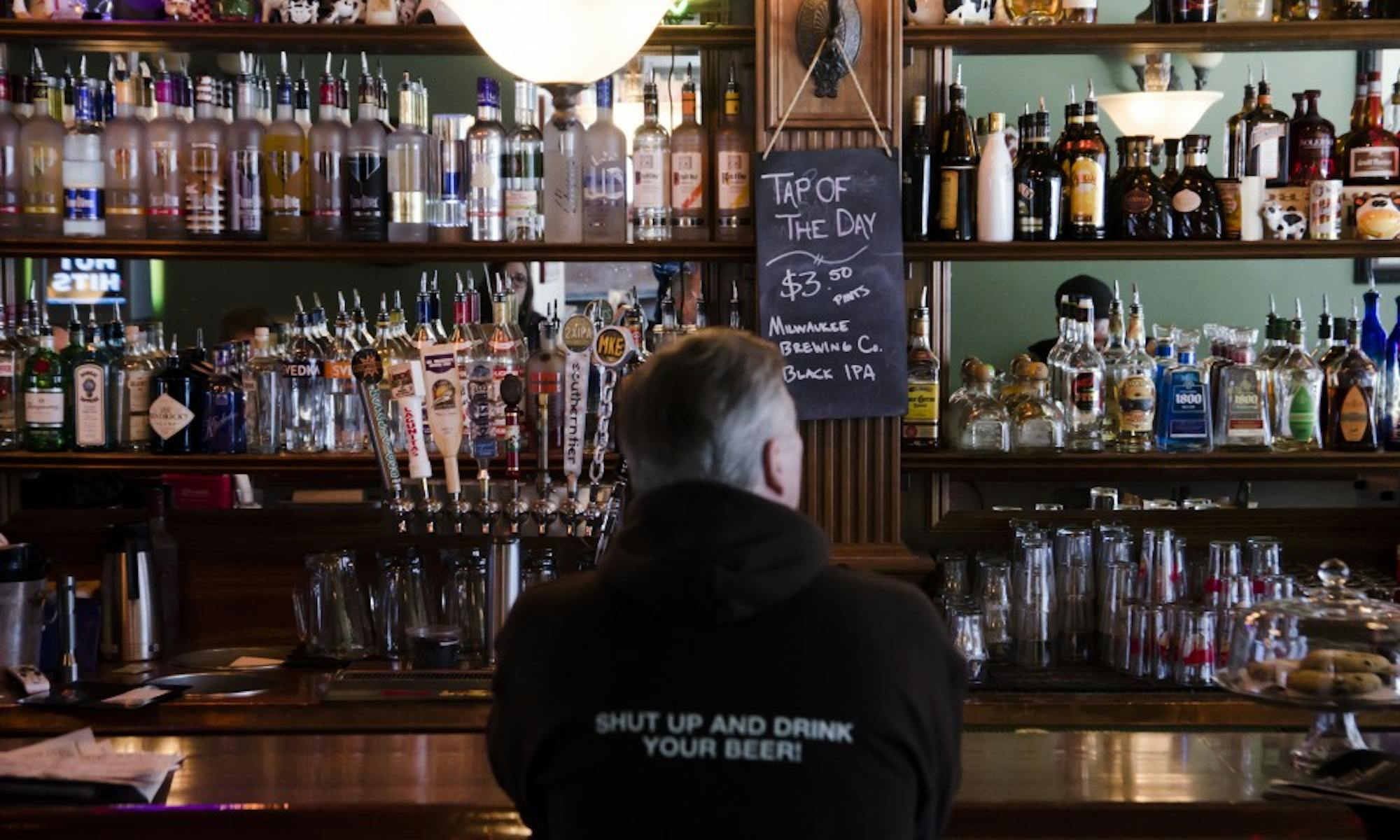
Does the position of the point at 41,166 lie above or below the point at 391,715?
above

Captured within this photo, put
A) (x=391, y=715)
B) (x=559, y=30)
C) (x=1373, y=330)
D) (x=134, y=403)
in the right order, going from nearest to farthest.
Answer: (x=559, y=30) < (x=391, y=715) < (x=134, y=403) < (x=1373, y=330)

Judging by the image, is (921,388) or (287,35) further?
(921,388)

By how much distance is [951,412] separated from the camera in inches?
144

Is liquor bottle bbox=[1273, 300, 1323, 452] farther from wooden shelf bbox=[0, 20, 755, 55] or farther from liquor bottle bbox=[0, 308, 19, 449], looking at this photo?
liquor bottle bbox=[0, 308, 19, 449]

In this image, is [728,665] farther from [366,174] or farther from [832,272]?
[366,174]

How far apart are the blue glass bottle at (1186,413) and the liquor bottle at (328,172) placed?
1.79 metres

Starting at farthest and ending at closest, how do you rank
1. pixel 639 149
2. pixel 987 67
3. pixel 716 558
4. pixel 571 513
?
pixel 987 67
pixel 639 149
pixel 571 513
pixel 716 558

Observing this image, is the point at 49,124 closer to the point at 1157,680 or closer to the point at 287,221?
the point at 287,221

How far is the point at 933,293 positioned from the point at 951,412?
0.86 feet

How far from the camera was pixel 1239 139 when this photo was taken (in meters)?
3.59

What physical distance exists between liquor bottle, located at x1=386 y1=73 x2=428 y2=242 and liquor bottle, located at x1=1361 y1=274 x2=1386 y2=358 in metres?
2.07

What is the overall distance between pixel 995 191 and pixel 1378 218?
0.80 meters

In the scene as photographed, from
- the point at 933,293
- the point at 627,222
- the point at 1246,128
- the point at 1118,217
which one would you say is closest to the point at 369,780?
the point at 627,222

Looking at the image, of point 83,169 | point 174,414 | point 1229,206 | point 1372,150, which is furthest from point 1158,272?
point 83,169
